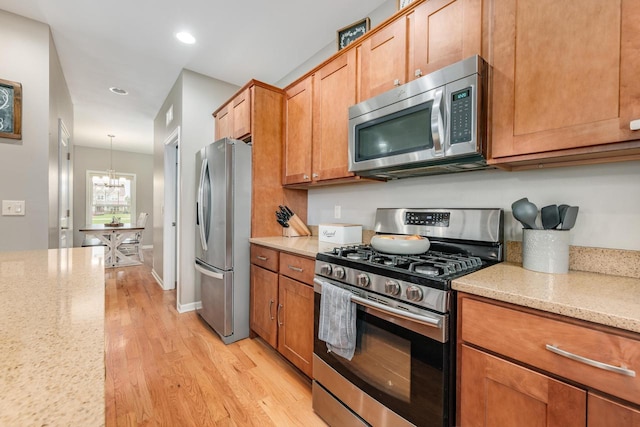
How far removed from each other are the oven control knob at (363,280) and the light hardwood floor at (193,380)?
0.87 meters

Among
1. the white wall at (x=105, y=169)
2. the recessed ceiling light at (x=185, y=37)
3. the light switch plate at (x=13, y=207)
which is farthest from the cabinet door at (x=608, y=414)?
the white wall at (x=105, y=169)

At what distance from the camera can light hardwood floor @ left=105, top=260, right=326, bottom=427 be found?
5.20ft

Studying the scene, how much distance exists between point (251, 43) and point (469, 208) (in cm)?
245

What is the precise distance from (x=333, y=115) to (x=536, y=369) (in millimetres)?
1824

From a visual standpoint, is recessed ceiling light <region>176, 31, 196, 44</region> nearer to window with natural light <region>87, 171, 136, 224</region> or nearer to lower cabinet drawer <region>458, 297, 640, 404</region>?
lower cabinet drawer <region>458, 297, 640, 404</region>

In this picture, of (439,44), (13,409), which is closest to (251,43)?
(439,44)

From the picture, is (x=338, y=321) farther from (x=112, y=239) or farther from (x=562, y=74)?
(x=112, y=239)

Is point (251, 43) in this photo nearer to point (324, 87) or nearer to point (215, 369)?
point (324, 87)

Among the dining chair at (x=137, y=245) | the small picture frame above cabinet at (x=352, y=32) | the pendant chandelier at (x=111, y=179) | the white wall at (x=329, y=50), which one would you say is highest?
the white wall at (x=329, y=50)

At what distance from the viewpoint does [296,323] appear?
1.90 metres

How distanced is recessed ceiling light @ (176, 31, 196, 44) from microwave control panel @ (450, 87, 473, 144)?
246 cm

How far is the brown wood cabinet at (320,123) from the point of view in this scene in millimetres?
2025

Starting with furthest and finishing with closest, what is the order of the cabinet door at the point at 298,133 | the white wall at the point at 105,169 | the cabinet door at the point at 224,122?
1. the white wall at the point at 105,169
2. the cabinet door at the point at 224,122
3. the cabinet door at the point at 298,133

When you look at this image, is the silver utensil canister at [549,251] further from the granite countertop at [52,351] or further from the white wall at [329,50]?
the white wall at [329,50]
